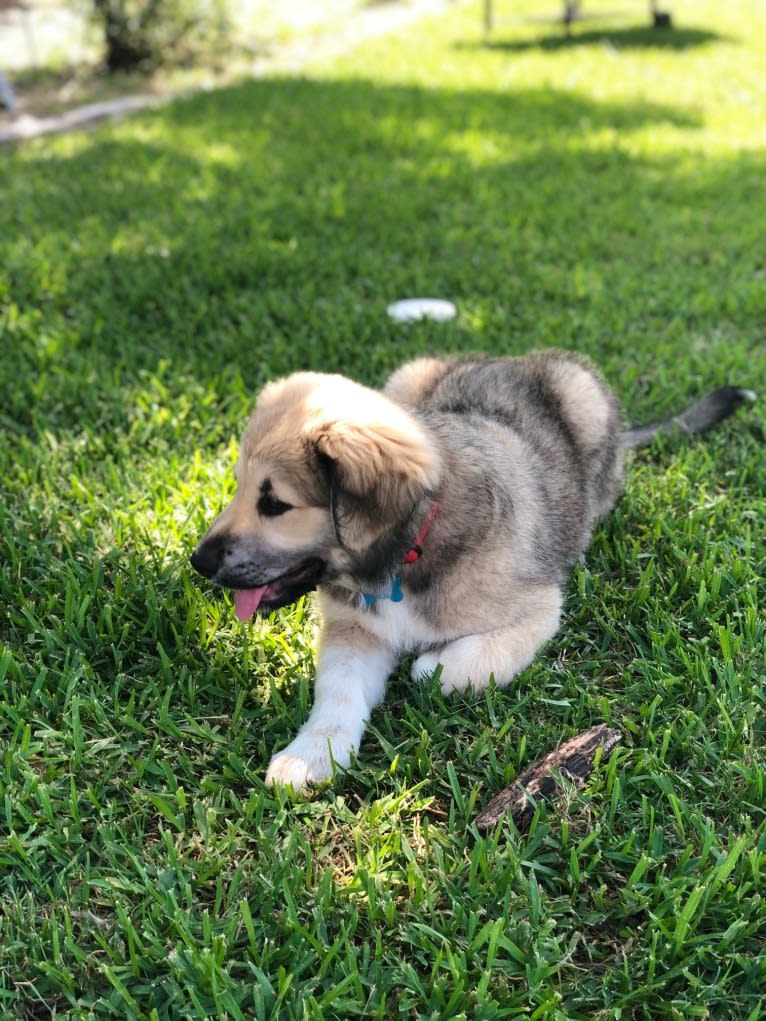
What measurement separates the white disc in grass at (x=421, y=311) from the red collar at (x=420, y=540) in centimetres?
266

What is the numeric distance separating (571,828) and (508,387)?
1.79 meters

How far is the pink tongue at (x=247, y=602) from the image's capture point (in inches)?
110

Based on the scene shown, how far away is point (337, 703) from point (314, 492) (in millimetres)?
608

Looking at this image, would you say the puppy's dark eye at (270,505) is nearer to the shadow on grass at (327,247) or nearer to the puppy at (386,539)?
the puppy at (386,539)

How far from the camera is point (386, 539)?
2.67 meters

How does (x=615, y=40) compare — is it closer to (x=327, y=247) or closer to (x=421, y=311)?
(x=327, y=247)

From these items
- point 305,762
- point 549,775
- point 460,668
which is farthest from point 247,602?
point 549,775

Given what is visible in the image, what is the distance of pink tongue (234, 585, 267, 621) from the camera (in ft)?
9.16

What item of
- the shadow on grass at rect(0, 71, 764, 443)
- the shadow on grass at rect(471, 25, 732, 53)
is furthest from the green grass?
the shadow on grass at rect(471, 25, 732, 53)

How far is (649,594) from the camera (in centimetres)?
325

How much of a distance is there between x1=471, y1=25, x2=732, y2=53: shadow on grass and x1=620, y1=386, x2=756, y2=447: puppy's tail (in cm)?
1122

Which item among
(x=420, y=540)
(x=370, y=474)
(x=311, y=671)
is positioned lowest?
(x=311, y=671)

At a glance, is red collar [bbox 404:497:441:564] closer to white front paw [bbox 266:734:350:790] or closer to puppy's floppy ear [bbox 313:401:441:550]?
puppy's floppy ear [bbox 313:401:441:550]

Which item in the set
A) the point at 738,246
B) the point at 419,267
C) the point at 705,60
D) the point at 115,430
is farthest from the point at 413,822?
the point at 705,60
